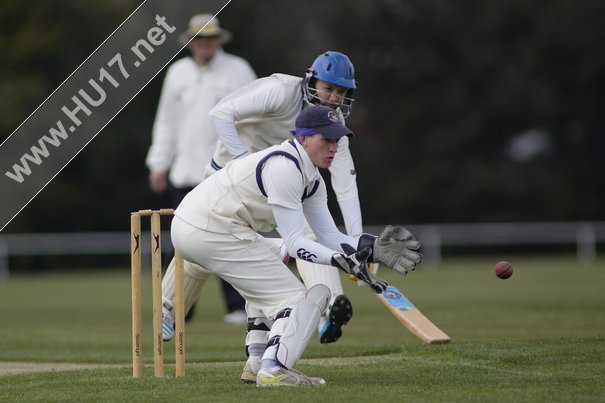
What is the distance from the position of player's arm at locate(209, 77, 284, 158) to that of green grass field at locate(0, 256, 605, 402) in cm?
140

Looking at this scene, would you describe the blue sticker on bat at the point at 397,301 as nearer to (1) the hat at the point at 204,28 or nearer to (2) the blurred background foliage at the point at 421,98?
(1) the hat at the point at 204,28

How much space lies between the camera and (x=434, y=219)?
28359 millimetres

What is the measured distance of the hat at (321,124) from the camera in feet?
18.1

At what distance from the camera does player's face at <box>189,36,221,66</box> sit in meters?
9.77

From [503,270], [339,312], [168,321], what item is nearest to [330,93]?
[503,270]

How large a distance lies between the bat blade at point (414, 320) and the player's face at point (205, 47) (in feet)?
11.5

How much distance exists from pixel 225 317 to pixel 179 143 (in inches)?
68.6

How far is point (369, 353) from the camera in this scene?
291 inches

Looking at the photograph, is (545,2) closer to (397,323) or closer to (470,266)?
(470,266)

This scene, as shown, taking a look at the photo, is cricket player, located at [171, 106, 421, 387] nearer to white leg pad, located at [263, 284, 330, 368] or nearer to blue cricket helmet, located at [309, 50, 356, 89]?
white leg pad, located at [263, 284, 330, 368]

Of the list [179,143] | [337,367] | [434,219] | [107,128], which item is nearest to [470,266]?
[434,219]

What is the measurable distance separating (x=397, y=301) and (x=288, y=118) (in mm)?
1404

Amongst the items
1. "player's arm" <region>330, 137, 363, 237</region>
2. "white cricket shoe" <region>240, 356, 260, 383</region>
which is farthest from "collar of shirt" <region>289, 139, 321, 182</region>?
"player's arm" <region>330, 137, 363, 237</region>

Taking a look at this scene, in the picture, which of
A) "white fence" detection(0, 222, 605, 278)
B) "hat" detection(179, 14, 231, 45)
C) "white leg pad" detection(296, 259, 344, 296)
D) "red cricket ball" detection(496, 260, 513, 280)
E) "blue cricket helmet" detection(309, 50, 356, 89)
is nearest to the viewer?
"red cricket ball" detection(496, 260, 513, 280)
